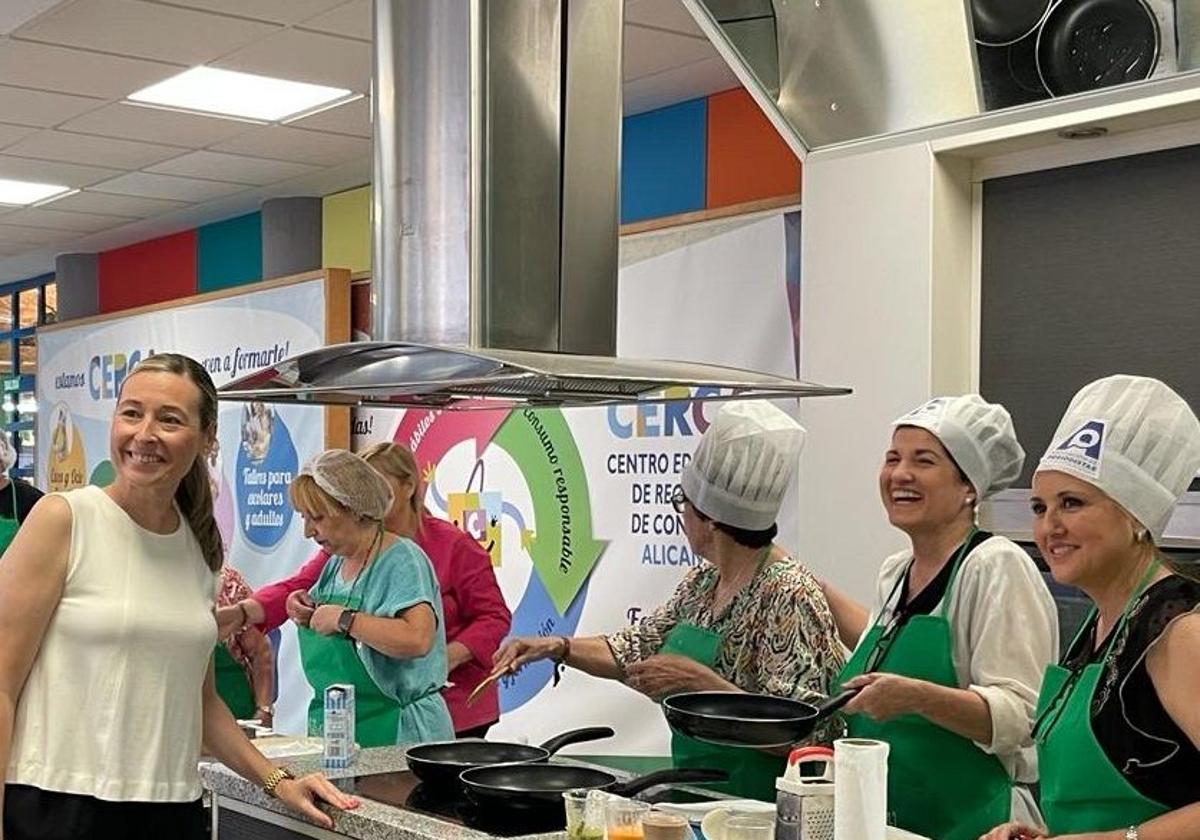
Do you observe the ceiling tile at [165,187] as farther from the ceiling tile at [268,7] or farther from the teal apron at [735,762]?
the teal apron at [735,762]

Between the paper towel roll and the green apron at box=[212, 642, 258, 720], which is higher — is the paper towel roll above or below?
above

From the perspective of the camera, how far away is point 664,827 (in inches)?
82.8

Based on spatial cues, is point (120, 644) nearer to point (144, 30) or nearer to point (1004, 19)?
point (1004, 19)

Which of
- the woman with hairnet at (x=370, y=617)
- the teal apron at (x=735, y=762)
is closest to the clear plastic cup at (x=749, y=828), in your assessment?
the teal apron at (x=735, y=762)

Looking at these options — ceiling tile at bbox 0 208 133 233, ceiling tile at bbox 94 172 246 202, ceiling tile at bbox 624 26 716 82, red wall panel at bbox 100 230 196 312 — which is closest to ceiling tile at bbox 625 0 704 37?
ceiling tile at bbox 624 26 716 82

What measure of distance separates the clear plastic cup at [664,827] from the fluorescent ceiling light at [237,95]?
3684mm

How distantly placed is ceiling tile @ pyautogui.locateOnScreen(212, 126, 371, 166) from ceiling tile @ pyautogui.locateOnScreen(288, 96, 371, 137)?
0.26 ft

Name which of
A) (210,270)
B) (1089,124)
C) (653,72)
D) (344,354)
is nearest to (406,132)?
(344,354)

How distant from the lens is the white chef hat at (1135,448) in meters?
2.24

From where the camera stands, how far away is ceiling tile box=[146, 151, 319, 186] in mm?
6496

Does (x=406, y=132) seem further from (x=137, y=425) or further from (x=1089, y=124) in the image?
(x=1089, y=124)

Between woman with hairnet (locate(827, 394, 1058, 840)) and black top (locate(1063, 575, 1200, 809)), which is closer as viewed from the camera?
A: black top (locate(1063, 575, 1200, 809))

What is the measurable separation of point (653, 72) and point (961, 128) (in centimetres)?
193

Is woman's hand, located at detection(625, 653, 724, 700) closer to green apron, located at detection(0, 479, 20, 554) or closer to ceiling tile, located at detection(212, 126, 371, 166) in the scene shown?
green apron, located at detection(0, 479, 20, 554)
